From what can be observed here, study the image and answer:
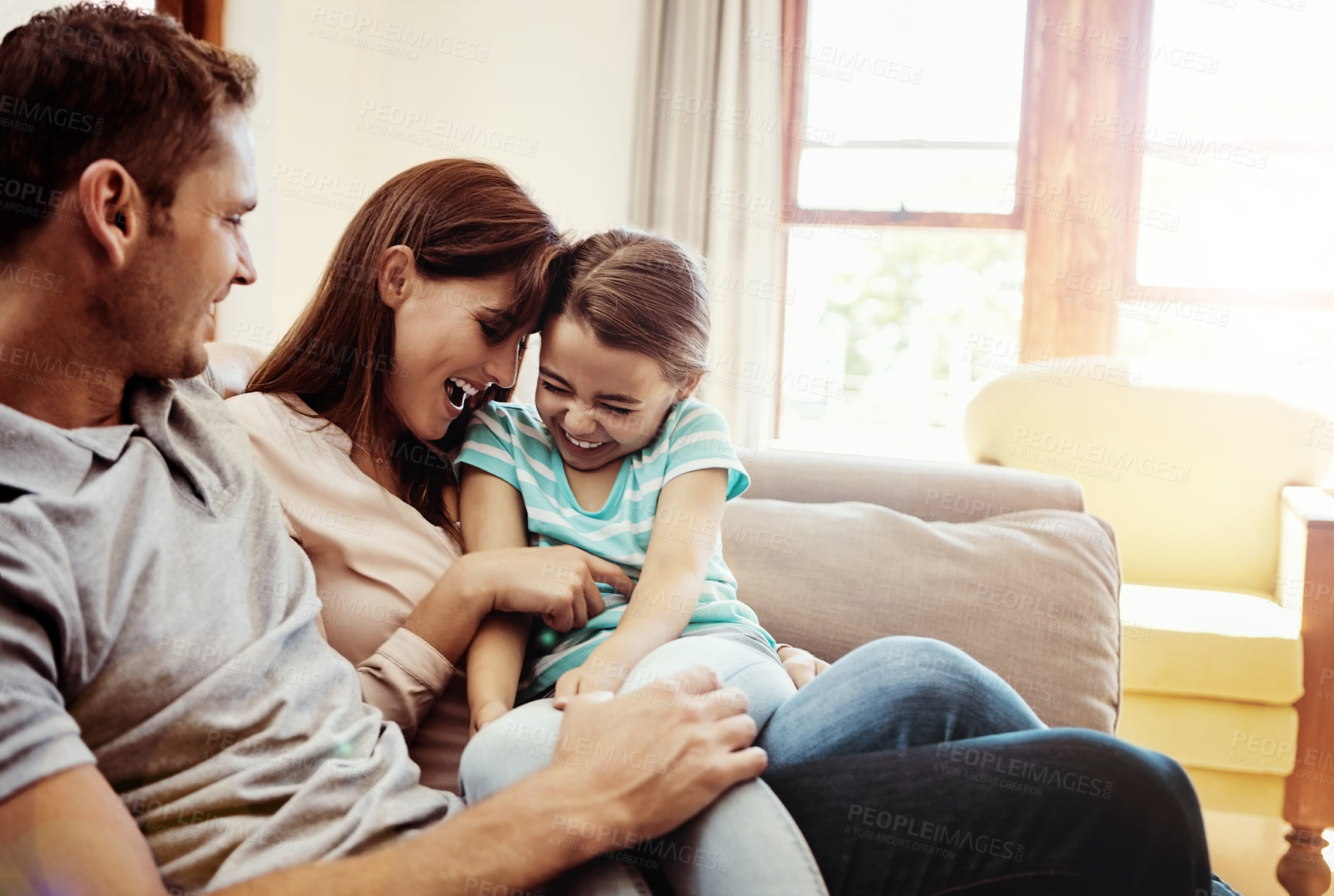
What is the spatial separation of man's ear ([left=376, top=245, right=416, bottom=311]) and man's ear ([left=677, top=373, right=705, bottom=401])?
373 mm

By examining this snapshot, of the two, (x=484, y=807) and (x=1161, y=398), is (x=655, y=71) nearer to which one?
(x=1161, y=398)

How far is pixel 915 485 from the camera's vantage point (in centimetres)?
181

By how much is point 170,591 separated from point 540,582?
401mm

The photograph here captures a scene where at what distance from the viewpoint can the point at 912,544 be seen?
1.63 meters

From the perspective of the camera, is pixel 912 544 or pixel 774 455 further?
pixel 774 455

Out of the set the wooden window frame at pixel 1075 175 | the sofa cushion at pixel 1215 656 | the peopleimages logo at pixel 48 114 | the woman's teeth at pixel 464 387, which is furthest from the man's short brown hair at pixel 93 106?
the wooden window frame at pixel 1075 175

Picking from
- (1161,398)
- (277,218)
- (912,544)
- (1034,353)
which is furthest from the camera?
(1034,353)

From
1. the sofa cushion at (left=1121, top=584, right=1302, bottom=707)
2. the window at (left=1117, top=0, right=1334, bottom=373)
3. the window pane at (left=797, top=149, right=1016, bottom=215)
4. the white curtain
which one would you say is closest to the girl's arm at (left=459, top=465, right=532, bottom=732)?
the sofa cushion at (left=1121, top=584, right=1302, bottom=707)

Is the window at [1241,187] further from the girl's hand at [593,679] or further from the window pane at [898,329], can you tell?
the girl's hand at [593,679]

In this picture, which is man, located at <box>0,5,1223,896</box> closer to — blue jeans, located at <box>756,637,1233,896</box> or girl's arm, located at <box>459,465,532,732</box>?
blue jeans, located at <box>756,637,1233,896</box>

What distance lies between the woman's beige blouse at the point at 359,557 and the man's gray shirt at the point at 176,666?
0.12 meters

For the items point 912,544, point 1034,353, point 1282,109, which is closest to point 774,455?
point 912,544

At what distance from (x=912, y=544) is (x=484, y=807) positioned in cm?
99

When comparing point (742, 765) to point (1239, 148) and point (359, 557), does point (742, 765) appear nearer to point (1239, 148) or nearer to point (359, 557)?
point (359, 557)
